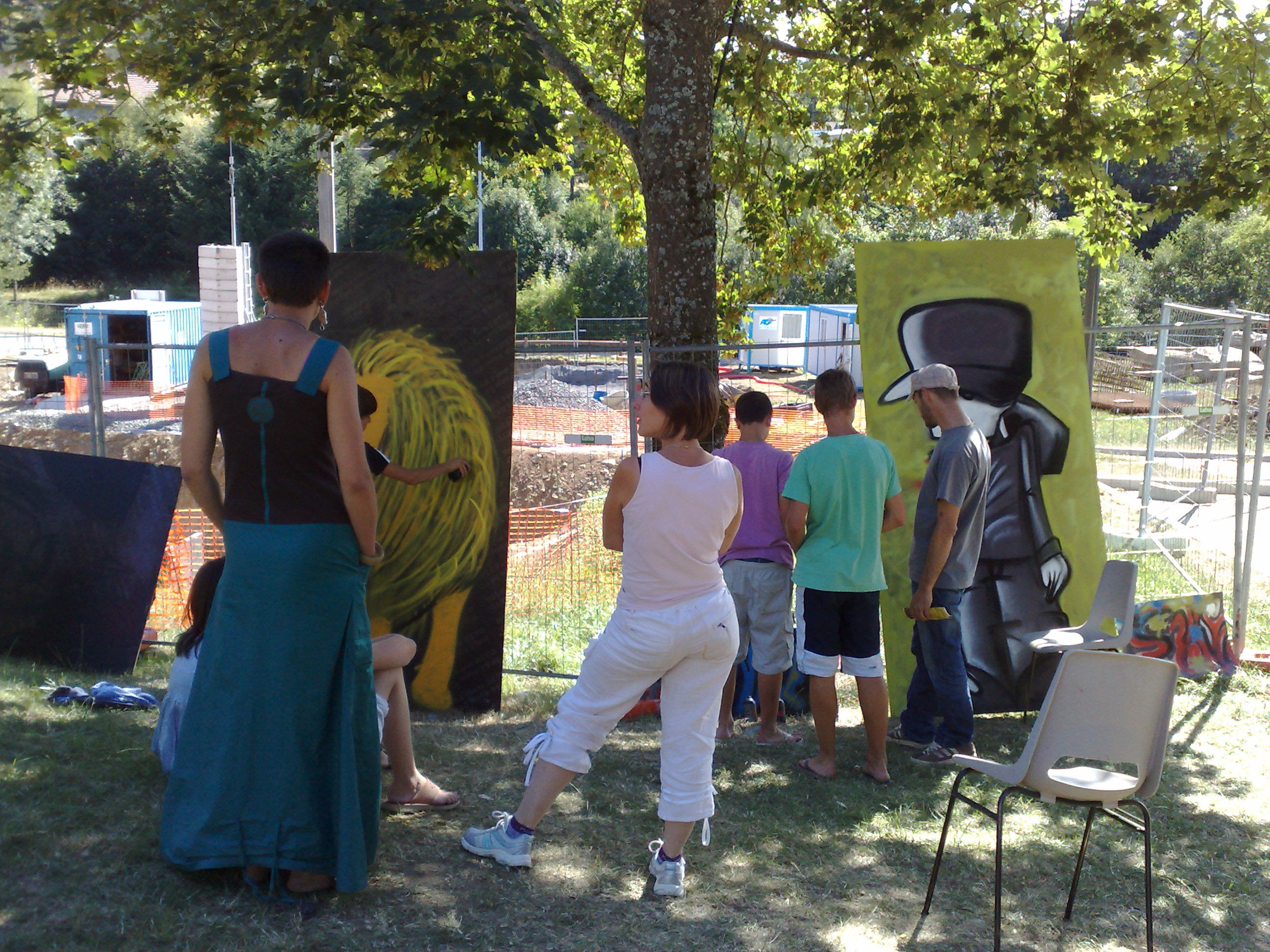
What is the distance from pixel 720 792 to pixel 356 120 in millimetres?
3827

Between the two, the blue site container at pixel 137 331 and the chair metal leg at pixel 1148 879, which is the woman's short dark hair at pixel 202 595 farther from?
the blue site container at pixel 137 331

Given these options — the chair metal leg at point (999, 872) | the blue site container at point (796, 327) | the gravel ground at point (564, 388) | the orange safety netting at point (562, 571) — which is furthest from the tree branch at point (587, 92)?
the blue site container at point (796, 327)

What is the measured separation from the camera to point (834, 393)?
4.44 meters

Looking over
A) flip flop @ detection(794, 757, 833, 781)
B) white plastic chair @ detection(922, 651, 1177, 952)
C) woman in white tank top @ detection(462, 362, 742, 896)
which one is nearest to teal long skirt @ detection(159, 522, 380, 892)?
woman in white tank top @ detection(462, 362, 742, 896)

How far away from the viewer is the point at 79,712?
445 centimetres

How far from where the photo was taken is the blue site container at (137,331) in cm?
1942

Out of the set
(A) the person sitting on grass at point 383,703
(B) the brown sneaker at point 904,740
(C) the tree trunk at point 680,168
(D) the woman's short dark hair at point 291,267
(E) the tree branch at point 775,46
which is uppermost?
(E) the tree branch at point 775,46

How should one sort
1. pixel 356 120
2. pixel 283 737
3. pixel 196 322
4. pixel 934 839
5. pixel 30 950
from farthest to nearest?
pixel 196 322
pixel 356 120
pixel 934 839
pixel 283 737
pixel 30 950

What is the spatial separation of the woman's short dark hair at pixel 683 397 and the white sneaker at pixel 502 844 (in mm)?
1445

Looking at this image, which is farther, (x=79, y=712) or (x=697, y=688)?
(x=79, y=712)

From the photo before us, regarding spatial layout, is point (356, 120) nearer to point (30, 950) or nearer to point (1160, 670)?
point (30, 950)

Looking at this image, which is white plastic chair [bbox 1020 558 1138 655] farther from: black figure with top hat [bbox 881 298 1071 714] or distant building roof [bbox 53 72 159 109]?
distant building roof [bbox 53 72 159 109]

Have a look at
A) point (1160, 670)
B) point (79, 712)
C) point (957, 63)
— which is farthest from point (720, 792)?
point (957, 63)

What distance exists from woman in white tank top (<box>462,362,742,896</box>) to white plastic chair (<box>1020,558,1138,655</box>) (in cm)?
191
